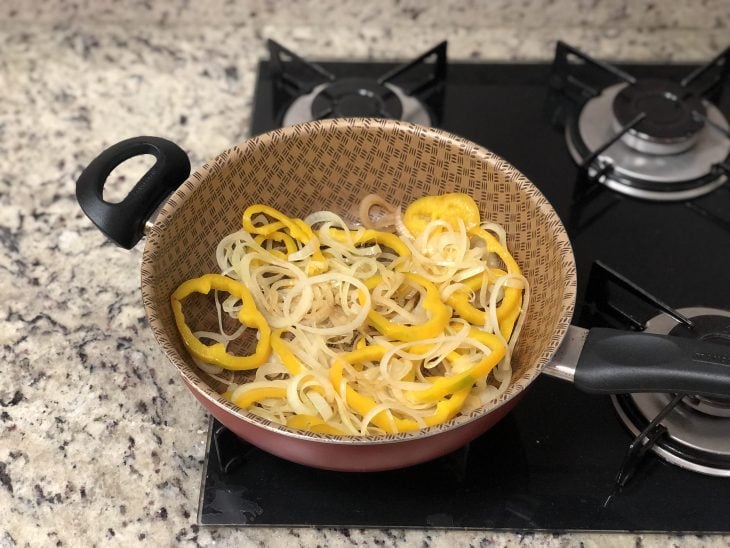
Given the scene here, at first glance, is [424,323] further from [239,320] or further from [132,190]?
[132,190]

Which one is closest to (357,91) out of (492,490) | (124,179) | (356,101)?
(356,101)

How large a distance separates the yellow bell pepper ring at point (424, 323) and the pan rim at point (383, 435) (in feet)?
0.35

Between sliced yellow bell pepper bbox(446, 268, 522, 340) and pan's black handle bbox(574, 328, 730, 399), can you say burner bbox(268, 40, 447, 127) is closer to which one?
sliced yellow bell pepper bbox(446, 268, 522, 340)

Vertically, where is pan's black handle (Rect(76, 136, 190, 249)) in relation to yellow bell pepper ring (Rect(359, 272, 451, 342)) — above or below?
above

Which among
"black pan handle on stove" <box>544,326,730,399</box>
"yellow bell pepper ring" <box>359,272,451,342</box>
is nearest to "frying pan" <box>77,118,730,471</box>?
"black pan handle on stove" <box>544,326,730,399</box>

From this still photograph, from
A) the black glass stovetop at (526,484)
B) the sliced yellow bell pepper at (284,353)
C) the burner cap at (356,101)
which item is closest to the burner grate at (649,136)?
the black glass stovetop at (526,484)

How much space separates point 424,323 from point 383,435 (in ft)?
0.76

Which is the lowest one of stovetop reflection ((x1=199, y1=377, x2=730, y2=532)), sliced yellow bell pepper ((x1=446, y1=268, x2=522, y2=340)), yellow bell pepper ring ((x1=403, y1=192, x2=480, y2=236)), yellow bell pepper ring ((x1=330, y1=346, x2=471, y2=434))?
stovetop reflection ((x1=199, y1=377, x2=730, y2=532))

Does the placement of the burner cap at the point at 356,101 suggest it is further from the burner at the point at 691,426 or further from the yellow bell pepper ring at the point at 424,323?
the burner at the point at 691,426

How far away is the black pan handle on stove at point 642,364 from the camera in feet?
2.56

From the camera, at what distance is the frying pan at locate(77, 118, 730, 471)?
781 millimetres

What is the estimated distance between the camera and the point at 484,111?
1306mm

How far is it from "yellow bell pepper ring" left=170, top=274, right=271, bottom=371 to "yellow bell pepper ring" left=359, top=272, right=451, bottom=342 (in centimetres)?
13

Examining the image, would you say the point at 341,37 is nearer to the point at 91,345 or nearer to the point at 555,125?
the point at 555,125
